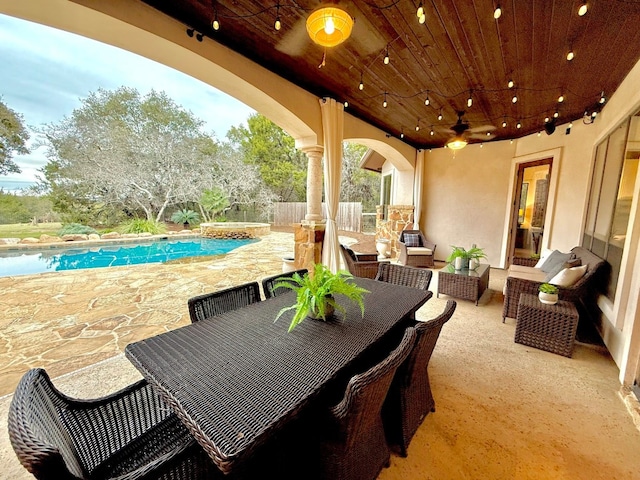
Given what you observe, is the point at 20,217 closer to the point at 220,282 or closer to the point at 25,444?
the point at 220,282

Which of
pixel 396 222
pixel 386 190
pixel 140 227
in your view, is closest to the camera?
pixel 396 222

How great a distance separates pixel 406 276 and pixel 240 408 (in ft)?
6.64

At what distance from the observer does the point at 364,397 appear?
1.00m

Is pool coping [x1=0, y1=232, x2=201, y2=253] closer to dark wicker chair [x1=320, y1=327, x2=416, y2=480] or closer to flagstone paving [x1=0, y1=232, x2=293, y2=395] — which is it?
flagstone paving [x1=0, y1=232, x2=293, y2=395]

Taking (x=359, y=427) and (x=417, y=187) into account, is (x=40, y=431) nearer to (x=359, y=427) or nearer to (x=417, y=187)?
(x=359, y=427)

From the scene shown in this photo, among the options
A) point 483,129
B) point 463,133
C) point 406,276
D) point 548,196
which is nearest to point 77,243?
point 406,276

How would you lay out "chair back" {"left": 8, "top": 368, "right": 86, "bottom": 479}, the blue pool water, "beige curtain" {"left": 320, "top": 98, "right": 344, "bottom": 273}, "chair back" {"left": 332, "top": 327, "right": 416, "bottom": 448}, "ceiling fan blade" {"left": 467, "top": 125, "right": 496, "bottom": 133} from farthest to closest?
the blue pool water < "ceiling fan blade" {"left": 467, "top": 125, "right": 496, "bottom": 133} < "beige curtain" {"left": 320, "top": 98, "right": 344, "bottom": 273} < "chair back" {"left": 332, "top": 327, "right": 416, "bottom": 448} < "chair back" {"left": 8, "top": 368, "right": 86, "bottom": 479}

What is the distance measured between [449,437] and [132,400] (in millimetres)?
1754

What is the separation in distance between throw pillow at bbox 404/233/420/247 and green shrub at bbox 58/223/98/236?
10181 millimetres

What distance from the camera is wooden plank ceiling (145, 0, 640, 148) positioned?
212cm

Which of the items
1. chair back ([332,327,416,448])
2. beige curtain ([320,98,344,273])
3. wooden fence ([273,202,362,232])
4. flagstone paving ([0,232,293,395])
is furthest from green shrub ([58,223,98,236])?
chair back ([332,327,416,448])

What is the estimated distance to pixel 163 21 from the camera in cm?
222

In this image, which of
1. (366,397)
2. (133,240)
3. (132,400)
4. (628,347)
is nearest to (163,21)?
(132,400)

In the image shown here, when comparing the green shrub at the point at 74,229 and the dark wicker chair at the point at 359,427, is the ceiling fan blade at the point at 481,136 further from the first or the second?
the green shrub at the point at 74,229
